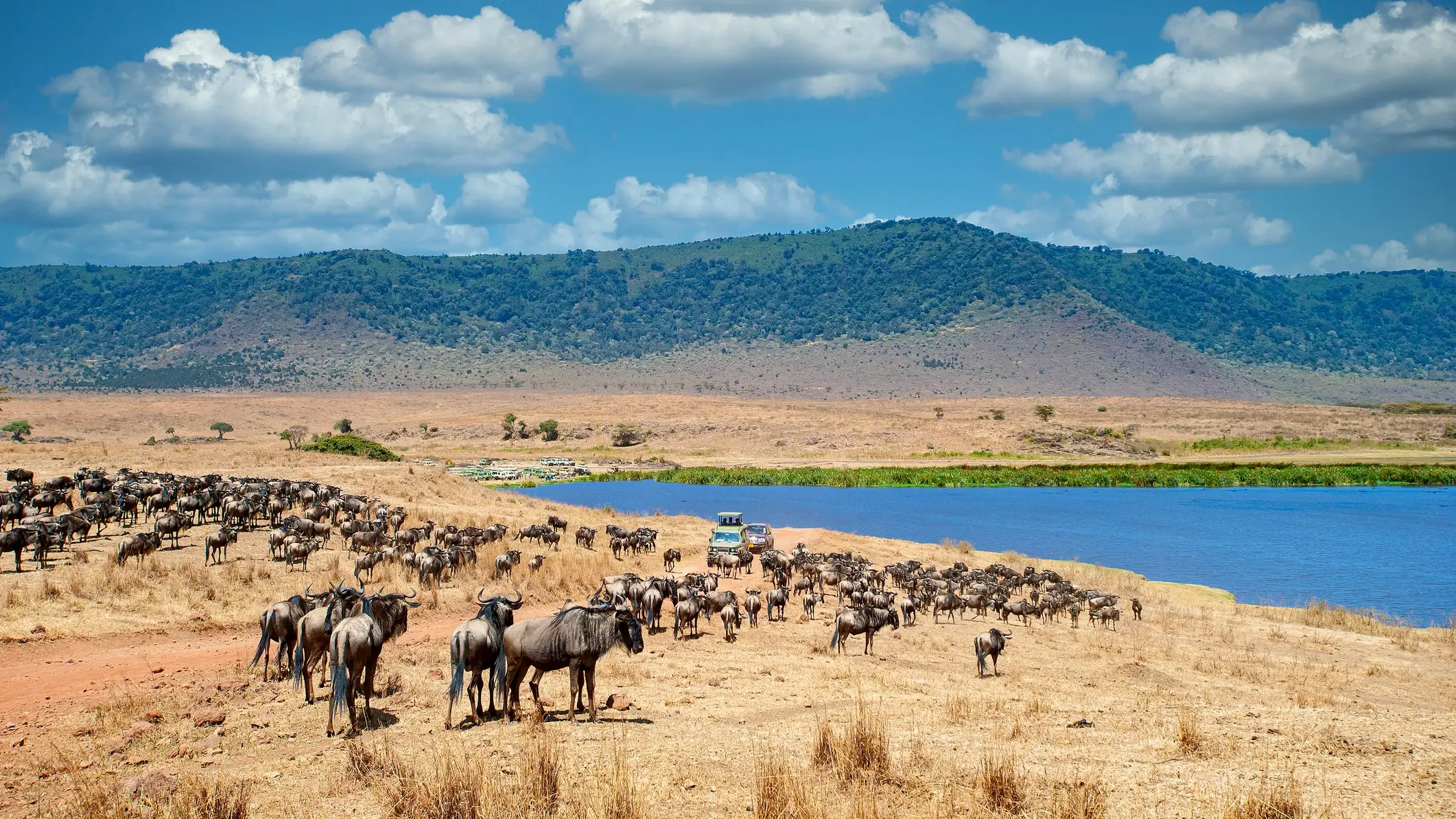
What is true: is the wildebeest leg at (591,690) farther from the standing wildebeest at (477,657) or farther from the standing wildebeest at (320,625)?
the standing wildebeest at (320,625)

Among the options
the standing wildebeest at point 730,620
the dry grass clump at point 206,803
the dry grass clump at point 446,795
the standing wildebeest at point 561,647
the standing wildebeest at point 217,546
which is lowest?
the standing wildebeest at point 730,620

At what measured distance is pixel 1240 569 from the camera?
1602 inches

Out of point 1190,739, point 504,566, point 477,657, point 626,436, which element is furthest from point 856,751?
point 626,436

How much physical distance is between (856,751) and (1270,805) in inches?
148

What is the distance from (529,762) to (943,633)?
15960 millimetres

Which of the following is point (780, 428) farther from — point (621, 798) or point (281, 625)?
point (621, 798)

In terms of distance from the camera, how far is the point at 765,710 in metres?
14.0

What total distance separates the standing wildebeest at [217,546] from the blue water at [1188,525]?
102 ft

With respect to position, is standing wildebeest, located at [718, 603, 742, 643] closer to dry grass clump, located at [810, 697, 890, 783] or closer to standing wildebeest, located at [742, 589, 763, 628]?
standing wildebeest, located at [742, 589, 763, 628]

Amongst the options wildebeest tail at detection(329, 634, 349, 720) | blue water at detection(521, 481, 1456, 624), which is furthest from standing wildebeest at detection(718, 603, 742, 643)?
blue water at detection(521, 481, 1456, 624)

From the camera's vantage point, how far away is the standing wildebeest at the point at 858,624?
20.0 meters

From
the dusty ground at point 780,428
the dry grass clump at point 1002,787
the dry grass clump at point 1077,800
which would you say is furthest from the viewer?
the dusty ground at point 780,428

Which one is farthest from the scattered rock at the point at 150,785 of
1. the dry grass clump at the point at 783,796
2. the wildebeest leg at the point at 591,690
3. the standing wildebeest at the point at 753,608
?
the standing wildebeest at the point at 753,608

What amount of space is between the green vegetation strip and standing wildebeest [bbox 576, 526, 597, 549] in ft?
128
